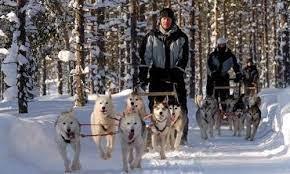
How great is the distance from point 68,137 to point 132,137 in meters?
0.83

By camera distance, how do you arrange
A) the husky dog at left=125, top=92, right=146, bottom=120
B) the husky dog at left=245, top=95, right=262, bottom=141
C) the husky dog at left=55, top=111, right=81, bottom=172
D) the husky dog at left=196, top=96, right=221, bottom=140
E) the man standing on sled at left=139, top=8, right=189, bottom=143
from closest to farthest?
the husky dog at left=55, top=111, right=81, bottom=172, the husky dog at left=125, top=92, right=146, bottom=120, the man standing on sled at left=139, top=8, right=189, bottom=143, the husky dog at left=245, top=95, right=262, bottom=141, the husky dog at left=196, top=96, right=221, bottom=140

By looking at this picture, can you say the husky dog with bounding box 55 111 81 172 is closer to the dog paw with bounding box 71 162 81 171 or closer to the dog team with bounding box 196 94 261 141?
the dog paw with bounding box 71 162 81 171

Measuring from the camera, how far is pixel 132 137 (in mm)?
7043

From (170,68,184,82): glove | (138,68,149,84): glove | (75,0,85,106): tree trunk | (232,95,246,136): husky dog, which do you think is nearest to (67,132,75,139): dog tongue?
(138,68,149,84): glove

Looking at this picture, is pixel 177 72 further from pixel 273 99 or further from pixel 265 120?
pixel 273 99

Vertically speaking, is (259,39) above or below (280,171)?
above

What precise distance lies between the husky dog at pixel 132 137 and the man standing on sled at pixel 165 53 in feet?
6.97

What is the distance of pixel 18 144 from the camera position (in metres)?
7.21

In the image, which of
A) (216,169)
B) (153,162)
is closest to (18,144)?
(153,162)

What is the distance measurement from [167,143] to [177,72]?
Result: 1268 millimetres

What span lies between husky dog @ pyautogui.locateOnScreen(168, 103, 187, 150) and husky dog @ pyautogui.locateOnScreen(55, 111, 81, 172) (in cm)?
234

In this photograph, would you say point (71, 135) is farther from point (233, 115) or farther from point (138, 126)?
point (233, 115)

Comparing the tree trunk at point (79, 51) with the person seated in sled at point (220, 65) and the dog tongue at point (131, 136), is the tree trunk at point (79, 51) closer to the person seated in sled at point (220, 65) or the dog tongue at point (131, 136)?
the person seated in sled at point (220, 65)

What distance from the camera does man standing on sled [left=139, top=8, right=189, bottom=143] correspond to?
9.27 m
